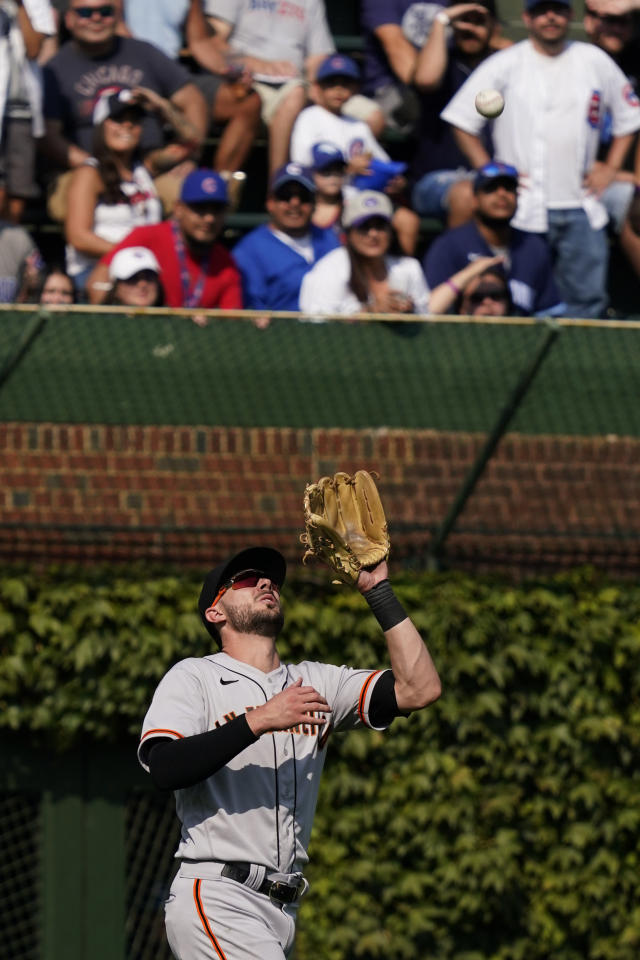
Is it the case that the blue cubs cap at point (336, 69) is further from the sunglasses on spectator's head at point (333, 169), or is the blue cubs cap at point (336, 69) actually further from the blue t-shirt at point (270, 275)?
the blue t-shirt at point (270, 275)

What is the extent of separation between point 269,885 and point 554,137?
19.1ft

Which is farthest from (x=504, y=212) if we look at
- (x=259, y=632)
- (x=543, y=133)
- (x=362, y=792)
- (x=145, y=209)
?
(x=259, y=632)

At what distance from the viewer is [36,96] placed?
347 inches

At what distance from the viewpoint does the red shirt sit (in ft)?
26.8

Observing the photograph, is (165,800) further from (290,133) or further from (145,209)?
(290,133)

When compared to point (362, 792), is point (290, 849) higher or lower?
higher

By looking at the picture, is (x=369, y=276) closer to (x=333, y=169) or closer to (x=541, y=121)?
(x=333, y=169)

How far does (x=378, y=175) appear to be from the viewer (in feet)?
29.9

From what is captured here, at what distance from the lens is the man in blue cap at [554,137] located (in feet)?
29.8

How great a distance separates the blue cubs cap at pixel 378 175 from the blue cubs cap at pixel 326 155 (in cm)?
25

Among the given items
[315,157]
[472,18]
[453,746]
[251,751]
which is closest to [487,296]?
[315,157]

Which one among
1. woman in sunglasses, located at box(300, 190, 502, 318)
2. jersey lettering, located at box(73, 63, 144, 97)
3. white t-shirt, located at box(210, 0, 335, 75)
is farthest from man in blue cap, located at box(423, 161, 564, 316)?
jersey lettering, located at box(73, 63, 144, 97)

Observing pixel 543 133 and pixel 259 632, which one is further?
pixel 543 133

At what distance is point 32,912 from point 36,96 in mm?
4342
